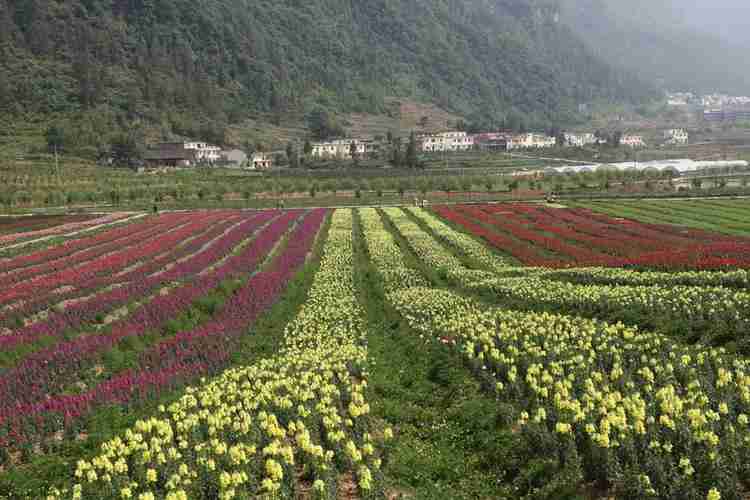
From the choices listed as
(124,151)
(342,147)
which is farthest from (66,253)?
(342,147)

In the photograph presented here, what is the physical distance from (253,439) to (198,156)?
138 metres

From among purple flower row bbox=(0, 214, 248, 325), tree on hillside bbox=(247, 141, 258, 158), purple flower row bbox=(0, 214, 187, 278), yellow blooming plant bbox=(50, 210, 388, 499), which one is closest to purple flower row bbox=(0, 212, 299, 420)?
purple flower row bbox=(0, 214, 248, 325)

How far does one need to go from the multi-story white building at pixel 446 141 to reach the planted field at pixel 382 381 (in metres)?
157

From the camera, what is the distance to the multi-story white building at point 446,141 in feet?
609

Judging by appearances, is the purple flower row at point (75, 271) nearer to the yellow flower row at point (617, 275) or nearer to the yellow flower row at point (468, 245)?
the yellow flower row at point (468, 245)

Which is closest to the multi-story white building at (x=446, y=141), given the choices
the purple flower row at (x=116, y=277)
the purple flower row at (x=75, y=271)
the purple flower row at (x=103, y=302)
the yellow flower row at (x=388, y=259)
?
the yellow flower row at (x=388, y=259)

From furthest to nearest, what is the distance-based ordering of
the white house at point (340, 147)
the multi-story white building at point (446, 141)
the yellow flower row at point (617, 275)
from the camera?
1. the multi-story white building at point (446, 141)
2. the white house at point (340, 147)
3. the yellow flower row at point (617, 275)

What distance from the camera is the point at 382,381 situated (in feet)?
50.5

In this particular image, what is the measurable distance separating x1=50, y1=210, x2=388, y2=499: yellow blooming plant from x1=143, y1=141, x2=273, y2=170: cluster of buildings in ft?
381

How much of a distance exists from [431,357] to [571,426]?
6.08 meters

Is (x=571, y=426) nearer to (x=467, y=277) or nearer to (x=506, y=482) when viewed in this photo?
(x=506, y=482)

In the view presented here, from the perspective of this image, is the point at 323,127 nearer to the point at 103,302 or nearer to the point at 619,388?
the point at 103,302

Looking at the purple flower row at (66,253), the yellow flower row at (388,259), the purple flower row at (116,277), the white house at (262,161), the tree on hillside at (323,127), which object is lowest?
the purple flower row at (66,253)

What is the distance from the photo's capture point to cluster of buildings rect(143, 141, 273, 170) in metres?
130
